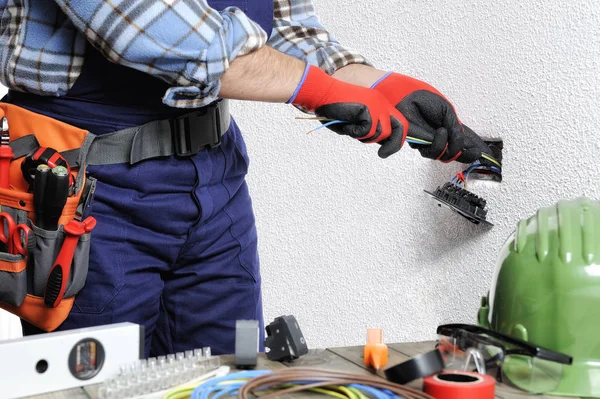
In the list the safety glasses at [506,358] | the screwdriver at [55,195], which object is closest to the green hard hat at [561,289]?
the safety glasses at [506,358]

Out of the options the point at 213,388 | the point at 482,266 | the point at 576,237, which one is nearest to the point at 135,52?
the point at 213,388

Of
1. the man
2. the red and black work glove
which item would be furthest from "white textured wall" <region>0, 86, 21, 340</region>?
the red and black work glove

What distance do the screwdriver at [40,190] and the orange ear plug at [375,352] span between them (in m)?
0.48

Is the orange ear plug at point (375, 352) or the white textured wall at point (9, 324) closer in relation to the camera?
the orange ear plug at point (375, 352)

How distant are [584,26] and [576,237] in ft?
1.31

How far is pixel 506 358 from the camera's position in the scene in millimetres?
830

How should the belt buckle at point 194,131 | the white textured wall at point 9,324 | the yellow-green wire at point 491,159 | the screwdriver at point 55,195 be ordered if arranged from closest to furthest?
the screwdriver at point 55,195 → the belt buckle at point 194,131 → the yellow-green wire at point 491,159 → the white textured wall at point 9,324

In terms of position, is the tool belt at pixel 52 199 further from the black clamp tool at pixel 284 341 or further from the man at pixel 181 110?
the black clamp tool at pixel 284 341

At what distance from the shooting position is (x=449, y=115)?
1.16 metres

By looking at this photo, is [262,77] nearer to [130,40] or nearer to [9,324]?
[130,40]

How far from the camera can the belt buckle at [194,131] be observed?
108 centimetres

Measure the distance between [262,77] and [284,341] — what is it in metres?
0.38

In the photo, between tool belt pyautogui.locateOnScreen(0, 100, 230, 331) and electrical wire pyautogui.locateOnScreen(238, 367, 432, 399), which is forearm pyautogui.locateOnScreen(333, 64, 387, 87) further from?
electrical wire pyautogui.locateOnScreen(238, 367, 432, 399)

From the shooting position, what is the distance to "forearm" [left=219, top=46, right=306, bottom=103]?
3.24ft
